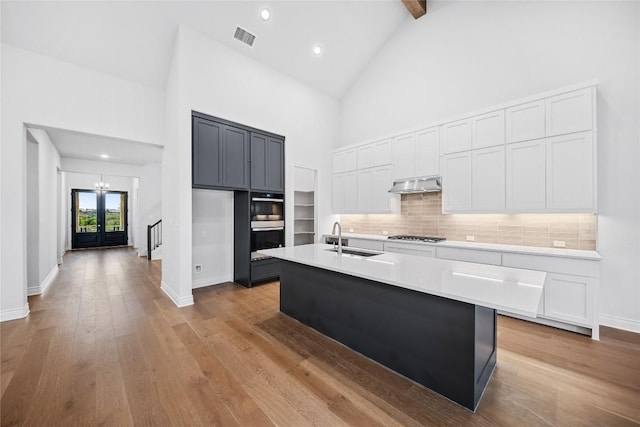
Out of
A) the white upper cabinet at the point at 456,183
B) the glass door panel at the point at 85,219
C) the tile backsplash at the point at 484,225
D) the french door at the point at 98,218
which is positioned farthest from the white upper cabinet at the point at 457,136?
the glass door panel at the point at 85,219

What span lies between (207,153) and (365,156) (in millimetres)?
2995

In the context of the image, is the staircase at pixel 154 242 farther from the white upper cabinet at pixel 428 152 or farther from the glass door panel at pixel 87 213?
the white upper cabinet at pixel 428 152

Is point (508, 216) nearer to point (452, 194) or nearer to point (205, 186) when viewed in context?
point (452, 194)

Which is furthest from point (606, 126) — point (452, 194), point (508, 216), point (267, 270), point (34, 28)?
point (34, 28)

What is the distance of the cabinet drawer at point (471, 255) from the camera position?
132 inches

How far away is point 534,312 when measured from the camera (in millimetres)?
1217

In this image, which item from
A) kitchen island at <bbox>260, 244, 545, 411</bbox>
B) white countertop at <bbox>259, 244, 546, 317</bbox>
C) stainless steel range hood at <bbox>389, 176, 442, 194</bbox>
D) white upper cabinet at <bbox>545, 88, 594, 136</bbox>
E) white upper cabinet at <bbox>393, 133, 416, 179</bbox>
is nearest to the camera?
white countertop at <bbox>259, 244, 546, 317</bbox>

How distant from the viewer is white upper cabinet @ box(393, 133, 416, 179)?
4496 mm

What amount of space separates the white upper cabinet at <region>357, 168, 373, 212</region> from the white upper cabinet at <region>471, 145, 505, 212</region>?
6.14 feet

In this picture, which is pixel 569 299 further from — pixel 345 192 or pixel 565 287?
pixel 345 192

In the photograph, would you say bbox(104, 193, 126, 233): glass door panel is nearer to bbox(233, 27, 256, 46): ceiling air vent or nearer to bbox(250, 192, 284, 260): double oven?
bbox(250, 192, 284, 260): double oven

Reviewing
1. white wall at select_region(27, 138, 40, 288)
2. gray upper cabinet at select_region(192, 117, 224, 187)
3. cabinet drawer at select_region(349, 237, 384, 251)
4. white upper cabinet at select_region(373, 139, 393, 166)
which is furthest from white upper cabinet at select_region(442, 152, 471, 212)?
white wall at select_region(27, 138, 40, 288)

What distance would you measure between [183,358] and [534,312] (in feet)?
8.95

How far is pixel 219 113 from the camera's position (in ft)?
13.9
